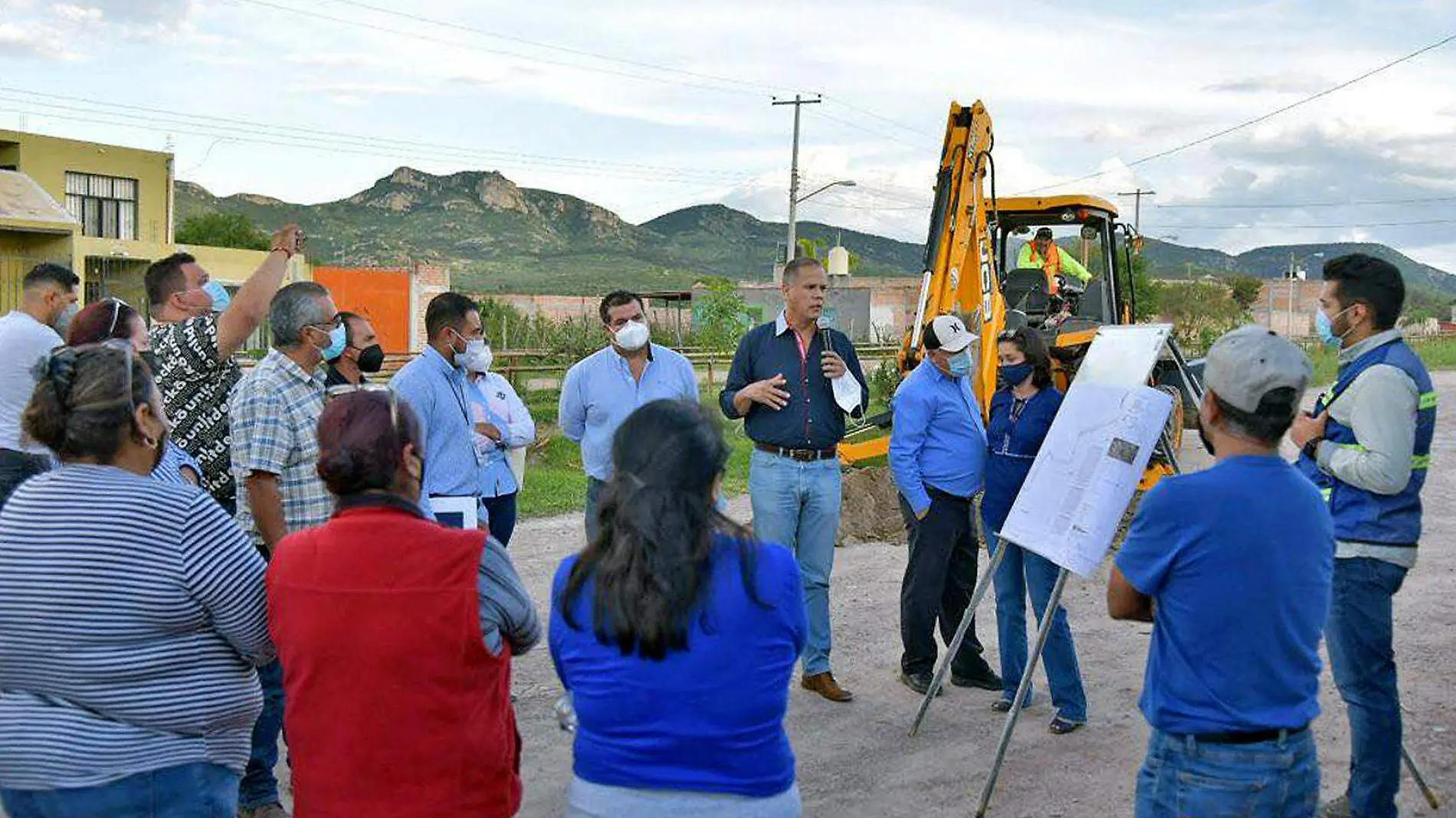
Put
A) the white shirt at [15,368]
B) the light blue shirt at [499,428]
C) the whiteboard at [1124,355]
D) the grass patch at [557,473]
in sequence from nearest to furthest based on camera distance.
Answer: the whiteboard at [1124,355], the white shirt at [15,368], the light blue shirt at [499,428], the grass patch at [557,473]

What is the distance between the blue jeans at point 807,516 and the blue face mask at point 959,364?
0.81 m

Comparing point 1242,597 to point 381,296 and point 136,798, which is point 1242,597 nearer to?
point 136,798

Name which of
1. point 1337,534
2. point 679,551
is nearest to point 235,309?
point 679,551

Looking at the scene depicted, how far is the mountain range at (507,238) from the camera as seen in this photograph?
124 metres

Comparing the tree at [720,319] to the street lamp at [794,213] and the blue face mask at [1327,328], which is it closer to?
the street lamp at [794,213]

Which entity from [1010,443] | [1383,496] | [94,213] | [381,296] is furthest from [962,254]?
[381,296]

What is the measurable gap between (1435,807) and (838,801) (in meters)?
2.45

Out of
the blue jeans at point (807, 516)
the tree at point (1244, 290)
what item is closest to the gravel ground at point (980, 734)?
the blue jeans at point (807, 516)

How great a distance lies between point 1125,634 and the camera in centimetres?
796

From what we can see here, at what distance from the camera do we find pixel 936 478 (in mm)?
6668

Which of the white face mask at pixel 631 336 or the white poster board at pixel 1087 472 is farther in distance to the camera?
the white face mask at pixel 631 336

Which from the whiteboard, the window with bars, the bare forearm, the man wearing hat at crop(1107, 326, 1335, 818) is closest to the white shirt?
the bare forearm

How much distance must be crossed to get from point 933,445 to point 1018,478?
52 cm

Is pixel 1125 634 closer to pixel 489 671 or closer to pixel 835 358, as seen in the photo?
pixel 835 358
